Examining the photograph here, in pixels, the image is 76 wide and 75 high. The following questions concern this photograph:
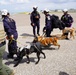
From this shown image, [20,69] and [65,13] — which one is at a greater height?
[65,13]

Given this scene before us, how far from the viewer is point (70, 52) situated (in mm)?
10148

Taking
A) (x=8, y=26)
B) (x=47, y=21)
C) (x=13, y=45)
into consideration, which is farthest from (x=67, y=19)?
(x=8, y=26)

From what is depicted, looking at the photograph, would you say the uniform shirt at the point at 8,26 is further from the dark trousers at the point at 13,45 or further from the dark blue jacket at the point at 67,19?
the dark blue jacket at the point at 67,19

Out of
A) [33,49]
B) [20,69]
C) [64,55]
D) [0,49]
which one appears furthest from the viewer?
[64,55]

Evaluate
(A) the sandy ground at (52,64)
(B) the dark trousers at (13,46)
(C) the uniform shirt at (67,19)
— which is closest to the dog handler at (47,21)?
(A) the sandy ground at (52,64)

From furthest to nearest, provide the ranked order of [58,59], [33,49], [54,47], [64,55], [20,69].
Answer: [54,47]
[64,55]
[58,59]
[33,49]
[20,69]

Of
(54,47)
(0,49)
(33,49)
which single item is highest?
(0,49)

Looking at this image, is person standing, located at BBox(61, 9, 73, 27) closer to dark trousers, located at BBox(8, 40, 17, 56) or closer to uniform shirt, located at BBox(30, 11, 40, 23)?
uniform shirt, located at BBox(30, 11, 40, 23)

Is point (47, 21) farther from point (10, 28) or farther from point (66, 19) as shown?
point (10, 28)

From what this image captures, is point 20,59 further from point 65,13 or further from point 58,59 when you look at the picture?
point 65,13

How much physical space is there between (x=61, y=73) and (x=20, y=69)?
148 cm

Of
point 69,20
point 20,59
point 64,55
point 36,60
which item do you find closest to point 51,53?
point 64,55

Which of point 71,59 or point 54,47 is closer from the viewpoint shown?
point 71,59

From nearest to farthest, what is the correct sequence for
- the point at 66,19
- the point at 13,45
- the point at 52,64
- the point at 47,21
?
1. the point at 52,64
2. the point at 13,45
3. the point at 47,21
4. the point at 66,19
